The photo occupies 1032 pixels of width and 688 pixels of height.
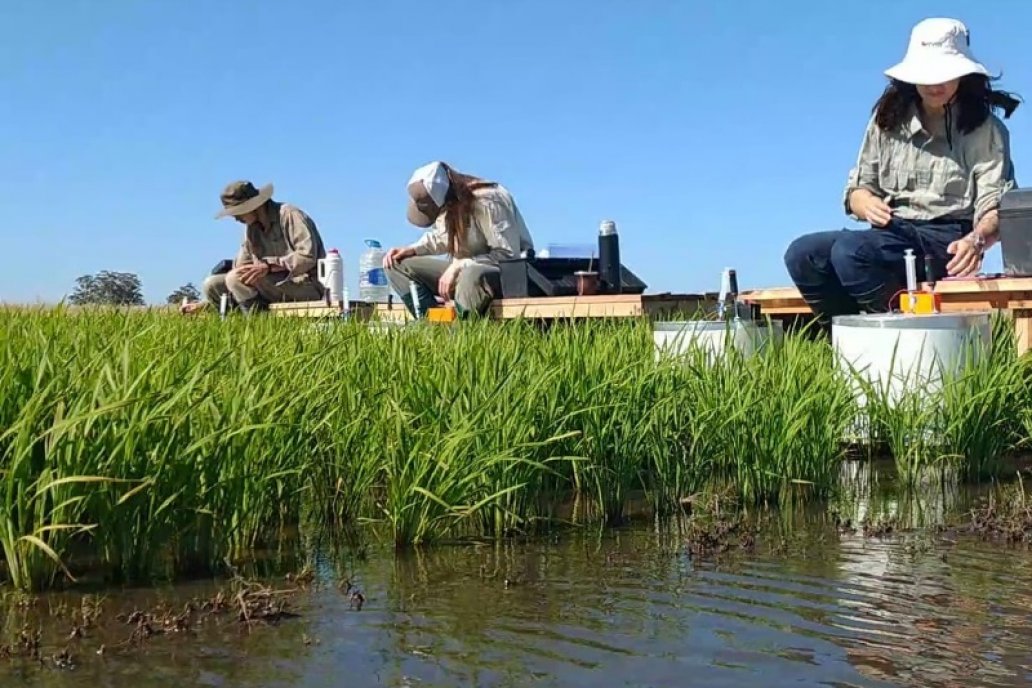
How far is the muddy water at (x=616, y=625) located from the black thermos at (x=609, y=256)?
12.1 ft

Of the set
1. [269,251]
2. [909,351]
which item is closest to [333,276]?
[269,251]

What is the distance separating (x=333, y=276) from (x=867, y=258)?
431cm

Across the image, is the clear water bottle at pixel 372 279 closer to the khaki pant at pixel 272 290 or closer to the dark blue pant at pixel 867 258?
the khaki pant at pixel 272 290

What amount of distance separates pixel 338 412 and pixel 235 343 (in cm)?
145

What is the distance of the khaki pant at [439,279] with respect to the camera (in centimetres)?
643

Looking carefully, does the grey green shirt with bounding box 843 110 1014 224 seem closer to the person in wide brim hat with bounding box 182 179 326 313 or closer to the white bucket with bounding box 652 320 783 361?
the white bucket with bounding box 652 320 783 361

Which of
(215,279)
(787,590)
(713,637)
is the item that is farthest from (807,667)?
(215,279)

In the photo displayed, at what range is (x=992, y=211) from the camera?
15.2 ft

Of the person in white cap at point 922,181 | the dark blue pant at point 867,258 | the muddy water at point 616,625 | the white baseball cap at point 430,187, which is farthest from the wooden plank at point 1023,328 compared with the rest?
the white baseball cap at point 430,187

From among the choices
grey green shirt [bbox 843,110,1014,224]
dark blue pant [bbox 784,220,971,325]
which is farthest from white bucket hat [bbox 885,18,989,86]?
dark blue pant [bbox 784,220,971,325]

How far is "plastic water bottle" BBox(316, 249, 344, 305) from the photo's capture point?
808 centimetres

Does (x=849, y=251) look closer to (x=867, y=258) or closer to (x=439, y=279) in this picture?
(x=867, y=258)

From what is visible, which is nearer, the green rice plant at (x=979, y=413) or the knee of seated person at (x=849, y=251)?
the green rice plant at (x=979, y=413)

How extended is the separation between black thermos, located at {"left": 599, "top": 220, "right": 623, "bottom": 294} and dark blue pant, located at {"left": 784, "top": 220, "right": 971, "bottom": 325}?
133cm
